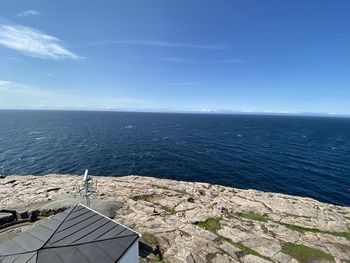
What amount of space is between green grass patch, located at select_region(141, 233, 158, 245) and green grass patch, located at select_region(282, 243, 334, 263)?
10.3 meters

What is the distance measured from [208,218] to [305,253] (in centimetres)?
852

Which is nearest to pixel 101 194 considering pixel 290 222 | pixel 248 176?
pixel 290 222

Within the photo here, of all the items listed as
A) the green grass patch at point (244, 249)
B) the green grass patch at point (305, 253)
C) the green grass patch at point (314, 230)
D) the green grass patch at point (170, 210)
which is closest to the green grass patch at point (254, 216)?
the green grass patch at point (314, 230)

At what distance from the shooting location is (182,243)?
17734 millimetres

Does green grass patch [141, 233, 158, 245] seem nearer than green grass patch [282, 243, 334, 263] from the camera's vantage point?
No

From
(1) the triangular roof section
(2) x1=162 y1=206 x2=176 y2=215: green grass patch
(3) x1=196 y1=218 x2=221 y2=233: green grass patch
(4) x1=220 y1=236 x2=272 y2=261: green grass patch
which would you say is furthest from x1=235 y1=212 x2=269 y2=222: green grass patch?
(1) the triangular roof section

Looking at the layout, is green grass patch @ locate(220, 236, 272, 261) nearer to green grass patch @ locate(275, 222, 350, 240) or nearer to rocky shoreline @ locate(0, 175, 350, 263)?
rocky shoreline @ locate(0, 175, 350, 263)

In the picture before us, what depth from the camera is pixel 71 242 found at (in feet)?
36.0

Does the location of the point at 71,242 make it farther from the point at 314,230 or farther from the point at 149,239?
the point at 314,230

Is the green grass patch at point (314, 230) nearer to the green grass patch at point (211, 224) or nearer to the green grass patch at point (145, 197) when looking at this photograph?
the green grass patch at point (211, 224)

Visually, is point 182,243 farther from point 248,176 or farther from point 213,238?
point 248,176

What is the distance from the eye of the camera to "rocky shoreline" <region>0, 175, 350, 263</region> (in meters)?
17.0

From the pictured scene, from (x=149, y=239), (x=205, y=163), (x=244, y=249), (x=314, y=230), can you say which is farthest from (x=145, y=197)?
(x=205, y=163)

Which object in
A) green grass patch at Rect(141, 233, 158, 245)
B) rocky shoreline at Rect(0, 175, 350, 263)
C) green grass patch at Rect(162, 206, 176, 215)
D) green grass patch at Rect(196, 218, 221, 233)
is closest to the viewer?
rocky shoreline at Rect(0, 175, 350, 263)
